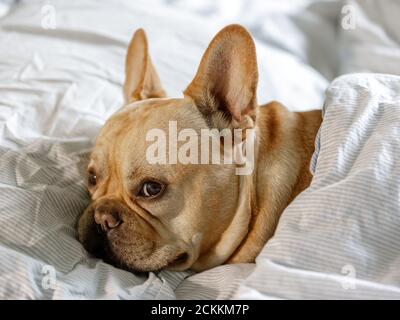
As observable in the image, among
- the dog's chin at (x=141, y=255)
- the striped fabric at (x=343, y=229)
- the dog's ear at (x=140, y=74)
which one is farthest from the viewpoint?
the dog's ear at (x=140, y=74)

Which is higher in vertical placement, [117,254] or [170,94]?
[170,94]

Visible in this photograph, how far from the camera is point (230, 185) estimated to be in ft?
3.69

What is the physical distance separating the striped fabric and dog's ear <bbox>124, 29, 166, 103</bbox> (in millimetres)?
475

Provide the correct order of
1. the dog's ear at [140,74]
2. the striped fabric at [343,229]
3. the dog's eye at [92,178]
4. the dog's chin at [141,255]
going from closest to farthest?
the striped fabric at [343,229], the dog's chin at [141,255], the dog's eye at [92,178], the dog's ear at [140,74]

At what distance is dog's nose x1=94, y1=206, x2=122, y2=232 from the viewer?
1093mm

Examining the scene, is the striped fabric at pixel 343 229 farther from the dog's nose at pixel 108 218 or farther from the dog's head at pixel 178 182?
the dog's nose at pixel 108 218

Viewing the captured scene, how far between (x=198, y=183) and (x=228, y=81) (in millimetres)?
211

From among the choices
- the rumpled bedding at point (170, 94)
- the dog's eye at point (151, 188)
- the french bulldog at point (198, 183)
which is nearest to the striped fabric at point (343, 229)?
the rumpled bedding at point (170, 94)

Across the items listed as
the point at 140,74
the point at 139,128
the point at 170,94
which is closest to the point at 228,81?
the point at 139,128

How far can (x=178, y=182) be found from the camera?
109 centimetres

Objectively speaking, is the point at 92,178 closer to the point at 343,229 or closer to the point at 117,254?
the point at 117,254

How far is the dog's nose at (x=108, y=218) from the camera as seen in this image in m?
1.09
